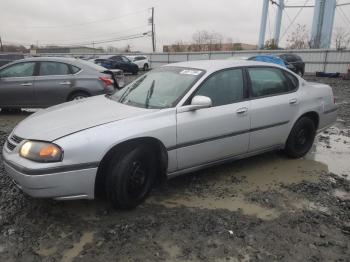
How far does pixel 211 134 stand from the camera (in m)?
4.11

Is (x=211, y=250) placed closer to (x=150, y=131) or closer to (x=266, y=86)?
(x=150, y=131)

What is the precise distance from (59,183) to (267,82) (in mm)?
3132

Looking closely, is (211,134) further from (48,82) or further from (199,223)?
(48,82)

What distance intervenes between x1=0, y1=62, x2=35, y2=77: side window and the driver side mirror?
575cm

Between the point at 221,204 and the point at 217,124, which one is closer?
the point at 221,204

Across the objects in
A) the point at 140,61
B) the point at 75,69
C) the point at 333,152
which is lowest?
the point at 140,61

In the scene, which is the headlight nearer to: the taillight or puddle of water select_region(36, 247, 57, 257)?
puddle of water select_region(36, 247, 57, 257)

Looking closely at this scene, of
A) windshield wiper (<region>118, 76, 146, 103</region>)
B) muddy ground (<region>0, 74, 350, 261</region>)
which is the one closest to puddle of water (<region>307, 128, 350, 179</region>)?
muddy ground (<region>0, 74, 350, 261</region>)

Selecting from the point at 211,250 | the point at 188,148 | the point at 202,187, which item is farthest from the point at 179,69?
the point at 211,250

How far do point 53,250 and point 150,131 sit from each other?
1413 mm

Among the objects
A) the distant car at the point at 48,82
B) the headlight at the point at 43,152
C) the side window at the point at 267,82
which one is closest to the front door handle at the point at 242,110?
the side window at the point at 267,82

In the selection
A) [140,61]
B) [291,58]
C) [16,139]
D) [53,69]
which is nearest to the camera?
[16,139]

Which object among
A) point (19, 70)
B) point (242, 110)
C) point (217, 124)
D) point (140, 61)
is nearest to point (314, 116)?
point (242, 110)

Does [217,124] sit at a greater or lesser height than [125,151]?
greater
